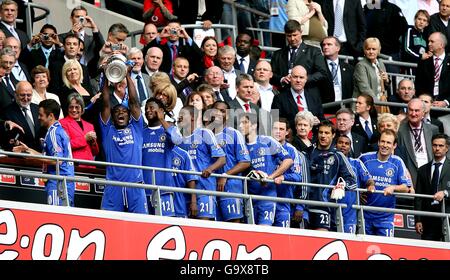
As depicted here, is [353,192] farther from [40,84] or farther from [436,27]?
[436,27]

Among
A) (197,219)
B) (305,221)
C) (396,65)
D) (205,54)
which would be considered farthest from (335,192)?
(396,65)

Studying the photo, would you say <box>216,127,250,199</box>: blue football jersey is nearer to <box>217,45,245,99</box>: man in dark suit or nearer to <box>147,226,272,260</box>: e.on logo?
<box>147,226,272,260</box>: e.on logo

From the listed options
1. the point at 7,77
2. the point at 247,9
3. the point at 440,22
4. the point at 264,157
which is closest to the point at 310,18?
the point at 247,9

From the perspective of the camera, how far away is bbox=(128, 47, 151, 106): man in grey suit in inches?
841

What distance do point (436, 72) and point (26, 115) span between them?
293 inches

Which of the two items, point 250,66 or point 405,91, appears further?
point 405,91

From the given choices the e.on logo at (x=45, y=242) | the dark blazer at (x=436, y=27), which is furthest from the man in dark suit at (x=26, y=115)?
the dark blazer at (x=436, y=27)

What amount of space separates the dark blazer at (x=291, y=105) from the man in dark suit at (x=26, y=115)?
4011 millimetres

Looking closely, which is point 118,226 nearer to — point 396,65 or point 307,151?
point 307,151

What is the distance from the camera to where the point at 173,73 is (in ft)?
72.2

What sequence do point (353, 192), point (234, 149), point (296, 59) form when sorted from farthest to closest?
1. point (296, 59)
2. point (353, 192)
3. point (234, 149)

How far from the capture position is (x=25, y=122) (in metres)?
19.7

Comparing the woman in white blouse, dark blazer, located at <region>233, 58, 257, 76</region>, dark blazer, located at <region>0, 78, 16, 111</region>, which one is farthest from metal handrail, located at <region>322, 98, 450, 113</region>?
dark blazer, located at <region>0, 78, 16, 111</region>

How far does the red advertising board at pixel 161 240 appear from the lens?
727 inches
